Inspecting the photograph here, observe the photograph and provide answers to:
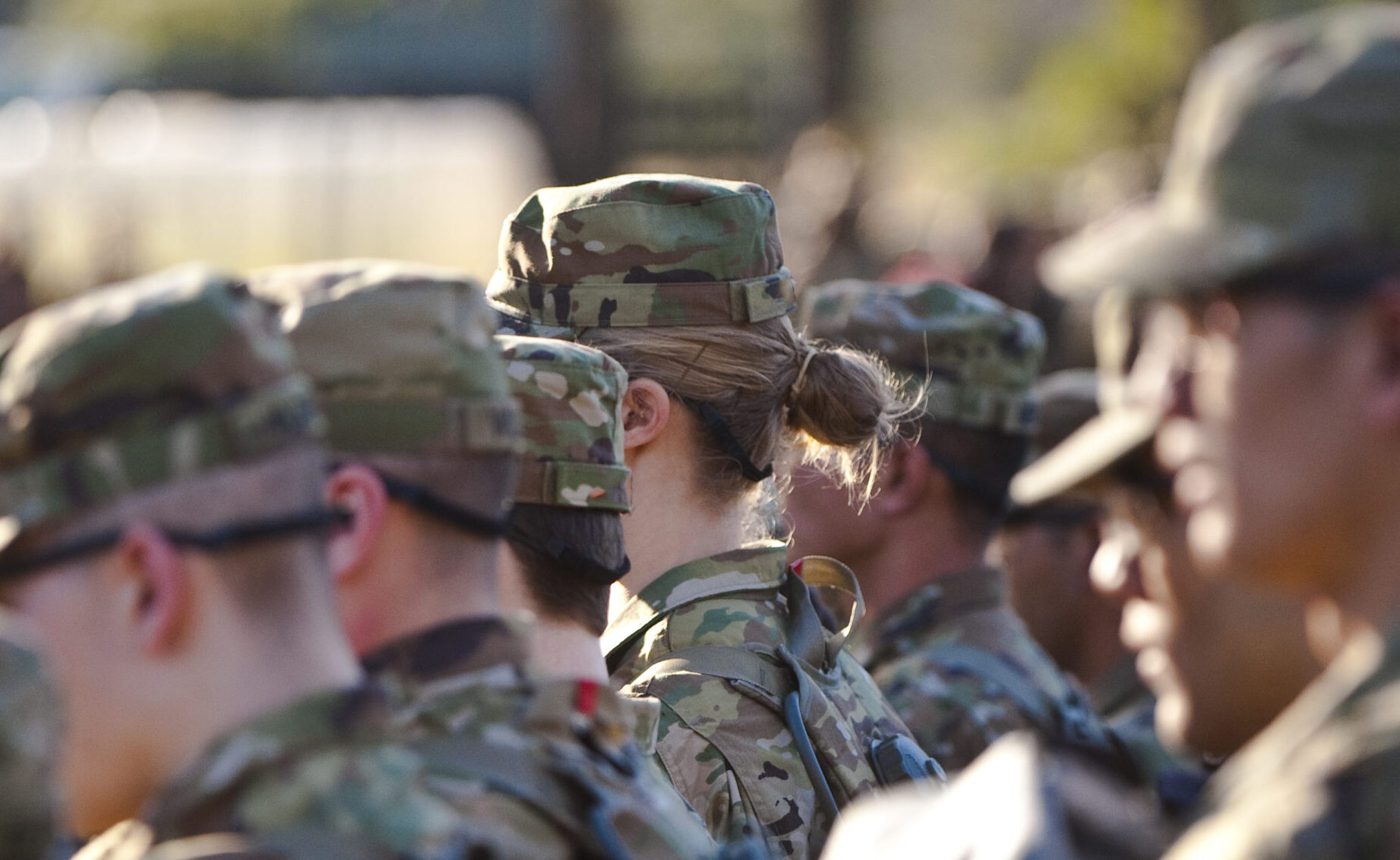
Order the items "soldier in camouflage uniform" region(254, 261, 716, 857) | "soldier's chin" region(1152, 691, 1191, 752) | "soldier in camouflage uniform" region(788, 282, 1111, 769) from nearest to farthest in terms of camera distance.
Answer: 1. "soldier in camouflage uniform" region(254, 261, 716, 857)
2. "soldier's chin" region(1152, 691, 1191, 752)
3. "soldier in camouflage uniform" region(788, 282, 1111, 769)

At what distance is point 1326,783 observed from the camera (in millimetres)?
1862

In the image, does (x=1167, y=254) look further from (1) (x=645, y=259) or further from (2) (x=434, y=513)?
(1) (x=645, y=259)

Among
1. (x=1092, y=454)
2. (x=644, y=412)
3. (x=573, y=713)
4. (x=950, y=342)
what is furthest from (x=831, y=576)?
(x=573, y=713)

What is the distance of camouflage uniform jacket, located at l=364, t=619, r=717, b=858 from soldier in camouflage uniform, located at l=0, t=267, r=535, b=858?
4.7 inches

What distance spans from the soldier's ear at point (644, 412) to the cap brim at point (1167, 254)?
4.80 feet

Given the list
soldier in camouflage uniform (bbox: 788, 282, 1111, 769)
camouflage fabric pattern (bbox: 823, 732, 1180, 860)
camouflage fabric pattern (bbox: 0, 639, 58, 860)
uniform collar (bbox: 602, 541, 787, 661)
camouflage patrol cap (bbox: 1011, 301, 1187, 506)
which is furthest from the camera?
soldier in camouflage uniform (bbox: 788, 282, 1111, 769)

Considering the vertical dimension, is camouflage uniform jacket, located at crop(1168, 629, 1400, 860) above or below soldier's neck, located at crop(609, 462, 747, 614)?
above

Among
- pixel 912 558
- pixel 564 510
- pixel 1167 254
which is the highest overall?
pixel 1167 254

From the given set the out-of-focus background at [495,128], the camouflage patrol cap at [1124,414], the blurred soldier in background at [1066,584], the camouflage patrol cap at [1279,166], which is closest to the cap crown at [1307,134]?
the camouflage patrol cap at [1279,166]

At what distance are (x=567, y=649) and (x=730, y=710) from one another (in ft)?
1.41

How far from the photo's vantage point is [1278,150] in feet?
6.91

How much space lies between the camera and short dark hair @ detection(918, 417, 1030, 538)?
495 centimetres

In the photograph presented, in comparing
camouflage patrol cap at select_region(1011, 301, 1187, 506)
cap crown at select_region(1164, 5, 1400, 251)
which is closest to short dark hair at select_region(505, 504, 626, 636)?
camouflage patrol cap at select_region(1011, 301, 1187, 506)

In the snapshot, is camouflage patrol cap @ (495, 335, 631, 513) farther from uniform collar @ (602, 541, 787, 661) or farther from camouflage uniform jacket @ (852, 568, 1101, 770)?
camouflage uniform jacket @ (852, 568, 1101, 770)
